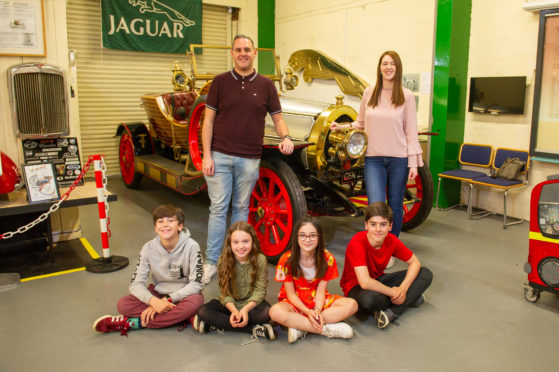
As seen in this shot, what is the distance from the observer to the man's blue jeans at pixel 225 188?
3420 mm

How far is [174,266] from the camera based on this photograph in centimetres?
280

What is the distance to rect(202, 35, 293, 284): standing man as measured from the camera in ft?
10.9

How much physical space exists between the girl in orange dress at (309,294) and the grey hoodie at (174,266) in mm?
485

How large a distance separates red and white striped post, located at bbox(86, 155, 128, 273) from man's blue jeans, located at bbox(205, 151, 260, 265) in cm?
83

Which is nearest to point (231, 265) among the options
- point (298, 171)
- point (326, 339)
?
point (326, 339)

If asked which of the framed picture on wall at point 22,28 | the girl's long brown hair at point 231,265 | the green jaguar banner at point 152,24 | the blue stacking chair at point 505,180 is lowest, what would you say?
the girl's long brown hair at point 231,265

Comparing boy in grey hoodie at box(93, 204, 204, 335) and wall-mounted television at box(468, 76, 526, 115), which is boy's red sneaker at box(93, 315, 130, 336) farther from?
wall-mounted television at box(468, 76, 526, 115)

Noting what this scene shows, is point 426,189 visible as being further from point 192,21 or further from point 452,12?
point 192,21

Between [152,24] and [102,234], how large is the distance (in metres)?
5.12

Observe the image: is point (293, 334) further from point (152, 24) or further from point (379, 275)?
point (152, 24)

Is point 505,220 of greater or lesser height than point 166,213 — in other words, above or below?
below

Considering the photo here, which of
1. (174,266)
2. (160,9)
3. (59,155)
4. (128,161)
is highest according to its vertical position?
(160,9)

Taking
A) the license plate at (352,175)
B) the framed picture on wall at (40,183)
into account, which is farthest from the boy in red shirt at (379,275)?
the framed picture on wall at (40,183)

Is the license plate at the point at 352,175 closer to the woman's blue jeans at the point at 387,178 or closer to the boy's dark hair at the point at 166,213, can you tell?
the woman's blue jeans at the point at 387,178
